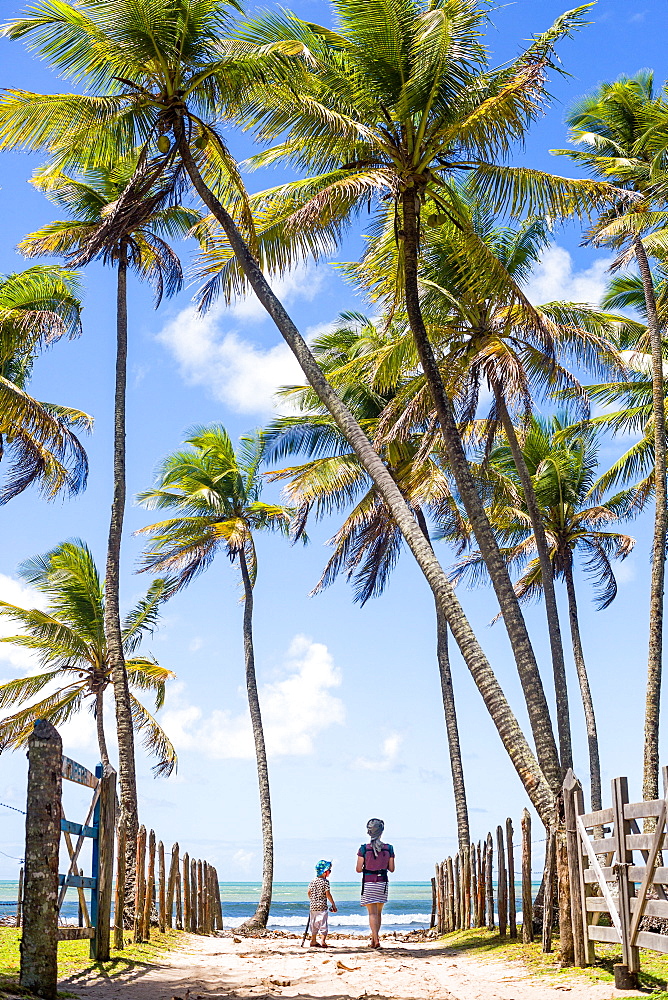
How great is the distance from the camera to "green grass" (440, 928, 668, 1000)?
780 cm

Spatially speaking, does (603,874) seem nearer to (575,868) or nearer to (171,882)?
(575,868)

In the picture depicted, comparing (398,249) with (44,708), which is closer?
(398,249)

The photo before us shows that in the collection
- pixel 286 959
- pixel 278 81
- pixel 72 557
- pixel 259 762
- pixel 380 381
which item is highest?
pixel 278 81

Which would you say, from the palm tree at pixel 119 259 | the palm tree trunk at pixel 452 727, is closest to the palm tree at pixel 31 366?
the palm tree at pixel 119 259

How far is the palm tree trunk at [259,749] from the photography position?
2277 centimetres

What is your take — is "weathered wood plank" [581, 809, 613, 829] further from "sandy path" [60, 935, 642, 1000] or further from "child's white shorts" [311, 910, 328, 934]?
"child's white shorts" [311, 910, 328, 934]

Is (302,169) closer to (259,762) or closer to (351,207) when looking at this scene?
(351,207)

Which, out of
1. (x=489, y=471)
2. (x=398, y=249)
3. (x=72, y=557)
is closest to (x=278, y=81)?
(x=398, y=249)

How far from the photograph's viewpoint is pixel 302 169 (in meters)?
14.9

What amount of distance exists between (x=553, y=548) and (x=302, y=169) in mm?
13446

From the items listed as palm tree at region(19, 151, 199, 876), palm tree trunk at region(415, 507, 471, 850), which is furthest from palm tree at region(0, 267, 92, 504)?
palm tree trunk at region(415, 507, 471, 850)

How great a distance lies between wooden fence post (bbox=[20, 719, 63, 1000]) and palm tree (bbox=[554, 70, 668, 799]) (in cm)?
986

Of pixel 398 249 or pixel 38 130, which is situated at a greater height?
pixel 38 130

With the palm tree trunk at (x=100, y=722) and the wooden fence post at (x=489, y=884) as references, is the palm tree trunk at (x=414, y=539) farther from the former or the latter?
the palm tree trunk at (x=100, y=722)
